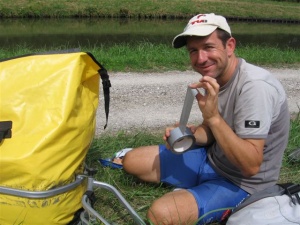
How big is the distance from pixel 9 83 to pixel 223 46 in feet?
4.02

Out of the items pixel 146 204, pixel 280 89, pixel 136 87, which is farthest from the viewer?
pixel 136 87

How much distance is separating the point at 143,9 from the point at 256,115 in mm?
21396

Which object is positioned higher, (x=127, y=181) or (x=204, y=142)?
(x=204, y=142)

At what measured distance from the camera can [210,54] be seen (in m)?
2.38

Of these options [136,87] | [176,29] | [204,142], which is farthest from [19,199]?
[176,29]

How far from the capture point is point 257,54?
8.56 meters

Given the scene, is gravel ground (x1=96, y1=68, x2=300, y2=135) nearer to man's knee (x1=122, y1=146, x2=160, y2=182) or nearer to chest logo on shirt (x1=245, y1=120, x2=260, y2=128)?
man's knee (x1=122, y1=146, x2=160, y2=182)

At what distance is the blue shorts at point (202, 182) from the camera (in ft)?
8.26

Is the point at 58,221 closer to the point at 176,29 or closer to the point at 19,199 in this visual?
the point at 19,199

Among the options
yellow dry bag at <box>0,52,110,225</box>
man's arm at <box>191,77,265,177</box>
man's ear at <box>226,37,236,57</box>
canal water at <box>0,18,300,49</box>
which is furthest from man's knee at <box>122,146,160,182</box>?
canal water at <box>0,18,300,49</box>

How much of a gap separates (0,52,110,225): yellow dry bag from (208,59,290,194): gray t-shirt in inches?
34.2

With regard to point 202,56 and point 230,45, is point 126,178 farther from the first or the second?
point 230,45

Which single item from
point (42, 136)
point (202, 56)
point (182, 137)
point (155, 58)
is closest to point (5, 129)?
point (42, 136)

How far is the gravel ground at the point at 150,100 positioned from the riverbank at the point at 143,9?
15212 millimetres
